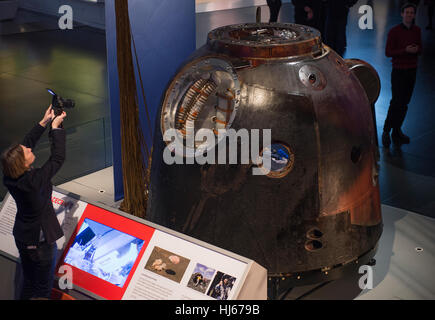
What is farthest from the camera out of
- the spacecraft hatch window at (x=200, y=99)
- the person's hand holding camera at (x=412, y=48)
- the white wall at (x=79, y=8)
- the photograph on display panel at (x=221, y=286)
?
the white wall at (x=79, y=8)

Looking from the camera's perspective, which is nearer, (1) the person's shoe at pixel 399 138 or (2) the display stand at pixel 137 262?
(2) the display stand at pixel 137 262

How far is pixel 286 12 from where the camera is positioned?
47.1 ft

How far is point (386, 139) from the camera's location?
7.72m

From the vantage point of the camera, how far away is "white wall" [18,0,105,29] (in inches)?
555

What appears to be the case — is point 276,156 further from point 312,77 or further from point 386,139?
point 386,139

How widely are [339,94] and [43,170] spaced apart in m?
1.97

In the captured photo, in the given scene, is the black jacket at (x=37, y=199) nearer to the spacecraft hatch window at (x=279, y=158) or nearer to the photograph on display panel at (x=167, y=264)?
the photograph on display panel at (x=167, y=264)

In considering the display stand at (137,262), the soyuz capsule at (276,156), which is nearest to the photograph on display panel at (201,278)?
the display stand at (137,262)

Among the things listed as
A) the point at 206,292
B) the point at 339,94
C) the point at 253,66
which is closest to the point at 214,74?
the point at 253,66

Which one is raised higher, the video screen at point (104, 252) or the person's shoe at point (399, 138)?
the video screen at point (104, 252)

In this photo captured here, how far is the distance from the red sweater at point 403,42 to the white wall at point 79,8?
327 inches

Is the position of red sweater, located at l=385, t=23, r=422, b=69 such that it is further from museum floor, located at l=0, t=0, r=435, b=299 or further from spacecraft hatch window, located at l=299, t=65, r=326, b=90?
spacecraft hatch window, located at l=299, t=65, r=326, b=90

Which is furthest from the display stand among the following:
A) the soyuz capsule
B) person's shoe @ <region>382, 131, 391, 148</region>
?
person's shoe @ <region>382, 131, 391, 148</region>

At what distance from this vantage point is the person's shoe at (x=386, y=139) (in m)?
7.69
